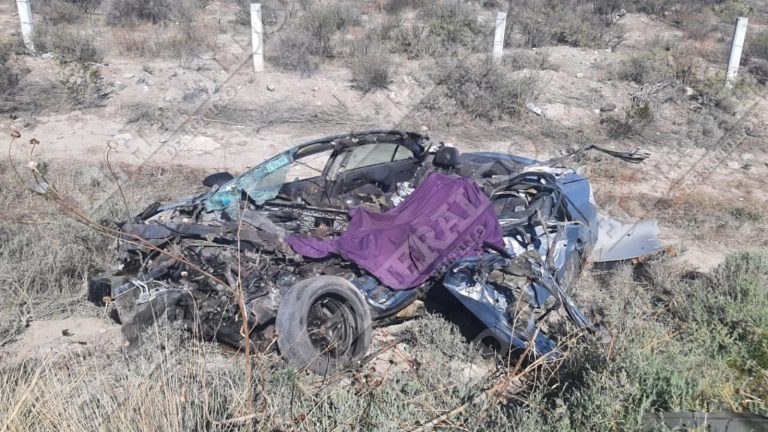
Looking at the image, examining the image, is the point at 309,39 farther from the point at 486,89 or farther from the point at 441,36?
the point at 486,89

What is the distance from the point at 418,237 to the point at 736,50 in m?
10.3

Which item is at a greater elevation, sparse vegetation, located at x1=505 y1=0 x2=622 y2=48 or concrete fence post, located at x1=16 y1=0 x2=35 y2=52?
concrete fence post, located at x1=16 y1=0 x2=35 y2=52

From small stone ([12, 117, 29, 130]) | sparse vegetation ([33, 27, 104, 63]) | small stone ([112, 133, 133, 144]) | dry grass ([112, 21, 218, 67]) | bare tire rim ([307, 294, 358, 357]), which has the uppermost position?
bare tire rim ([307, 294, 358, 357])

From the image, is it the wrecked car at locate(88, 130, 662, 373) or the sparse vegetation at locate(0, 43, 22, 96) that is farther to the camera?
the sparse vegetation at locate(0, 43, 22, 96)

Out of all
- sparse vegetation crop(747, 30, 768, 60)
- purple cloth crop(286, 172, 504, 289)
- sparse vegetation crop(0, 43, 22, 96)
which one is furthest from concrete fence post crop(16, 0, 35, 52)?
sparse vegetation crop(747, 30, 768, 60)

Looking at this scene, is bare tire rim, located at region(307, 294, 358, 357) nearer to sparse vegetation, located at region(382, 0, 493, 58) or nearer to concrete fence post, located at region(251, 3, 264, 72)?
concrete fence post, located at region(251, 3, 264, 72)

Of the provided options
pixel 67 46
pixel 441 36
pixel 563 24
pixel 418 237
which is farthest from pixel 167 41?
pixel 418 237

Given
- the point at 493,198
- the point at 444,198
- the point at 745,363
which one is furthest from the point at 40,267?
the point at 745,363

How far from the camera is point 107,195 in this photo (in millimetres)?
9000

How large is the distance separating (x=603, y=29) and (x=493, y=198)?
12164mm

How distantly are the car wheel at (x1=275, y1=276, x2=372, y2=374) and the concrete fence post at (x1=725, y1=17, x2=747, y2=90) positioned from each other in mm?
10761

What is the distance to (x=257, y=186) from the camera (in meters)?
6.11

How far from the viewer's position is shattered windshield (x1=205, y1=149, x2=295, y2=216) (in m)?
6.02

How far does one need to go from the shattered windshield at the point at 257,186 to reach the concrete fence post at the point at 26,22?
9.13 meters
